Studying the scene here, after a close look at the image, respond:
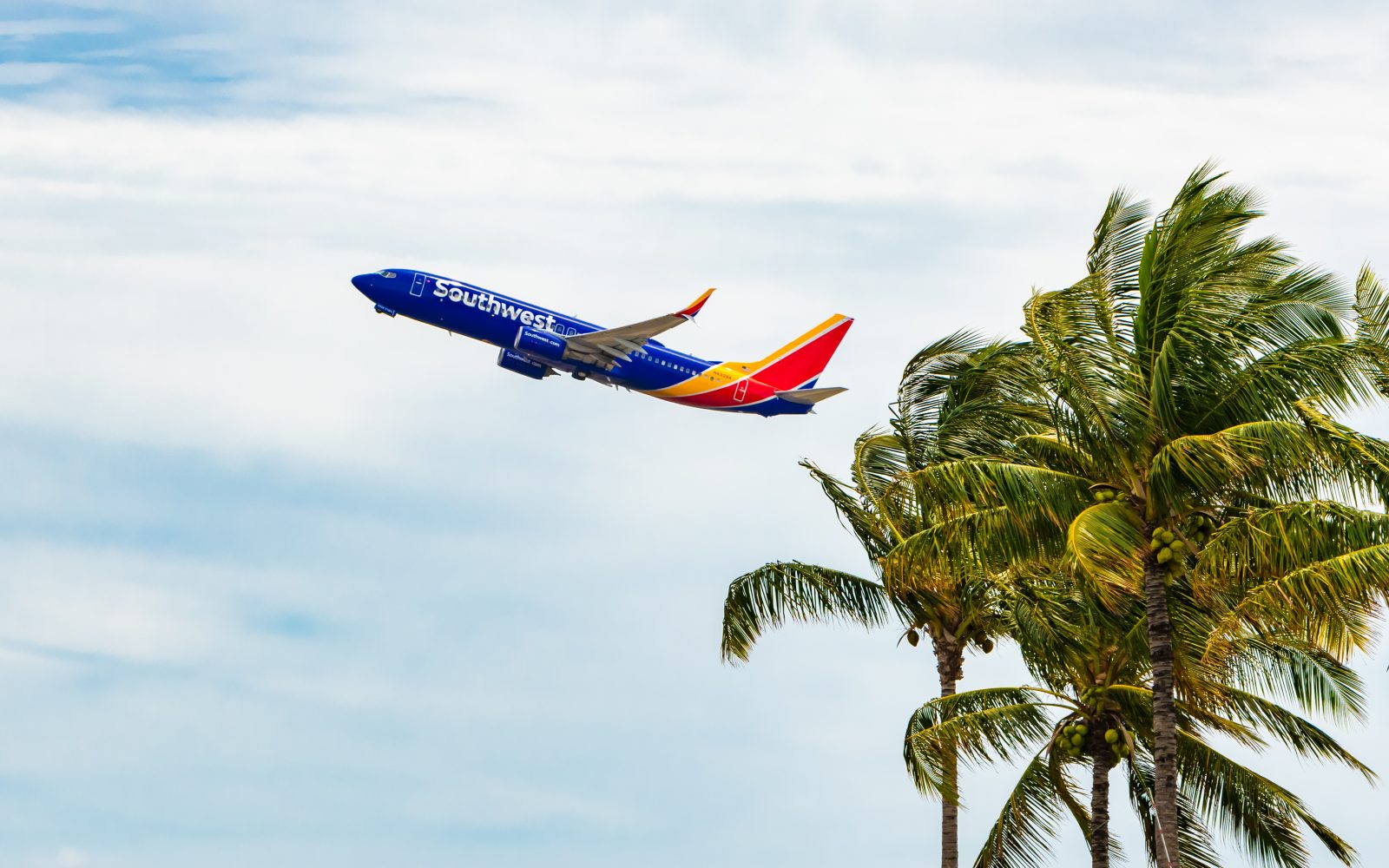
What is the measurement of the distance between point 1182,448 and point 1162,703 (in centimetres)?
350

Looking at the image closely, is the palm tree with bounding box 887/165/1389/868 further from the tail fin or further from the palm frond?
the tail fin

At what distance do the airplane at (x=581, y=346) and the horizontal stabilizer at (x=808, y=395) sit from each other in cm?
3

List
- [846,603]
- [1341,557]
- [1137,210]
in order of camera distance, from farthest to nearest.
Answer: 1. [846,603]
2. [1137,210]
3. [1341,557]

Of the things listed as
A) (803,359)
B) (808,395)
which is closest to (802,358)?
(803,359)

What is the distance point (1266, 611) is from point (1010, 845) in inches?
357

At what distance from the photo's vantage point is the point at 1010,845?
2555cm

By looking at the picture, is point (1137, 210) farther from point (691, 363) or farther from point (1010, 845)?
point (691, 363)

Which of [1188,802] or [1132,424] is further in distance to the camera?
[1188,802]

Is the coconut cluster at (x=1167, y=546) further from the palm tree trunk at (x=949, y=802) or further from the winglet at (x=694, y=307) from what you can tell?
the winglet at (x=694, y=307)

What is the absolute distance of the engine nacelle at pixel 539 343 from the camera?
176ft

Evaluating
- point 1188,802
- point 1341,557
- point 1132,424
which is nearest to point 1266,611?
point 1341,557

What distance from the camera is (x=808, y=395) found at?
5853 centimetres

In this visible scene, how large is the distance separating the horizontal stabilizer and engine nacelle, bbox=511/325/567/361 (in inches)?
372

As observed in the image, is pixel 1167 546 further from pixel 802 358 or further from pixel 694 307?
pixel 802 358
